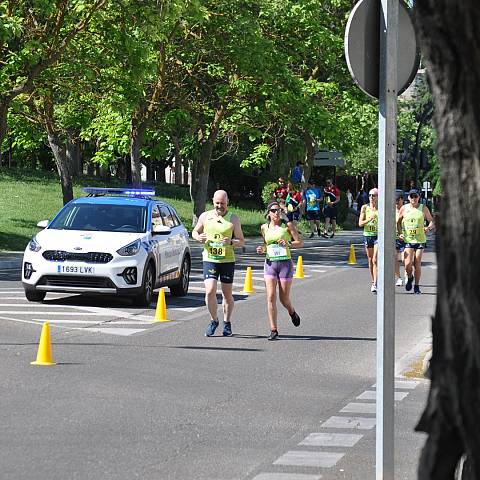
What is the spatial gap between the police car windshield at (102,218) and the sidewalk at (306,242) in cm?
892

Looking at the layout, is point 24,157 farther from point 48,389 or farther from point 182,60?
point 48,389

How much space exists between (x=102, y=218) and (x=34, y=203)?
99.0 ft

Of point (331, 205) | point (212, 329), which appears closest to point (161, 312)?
point (212, 329)

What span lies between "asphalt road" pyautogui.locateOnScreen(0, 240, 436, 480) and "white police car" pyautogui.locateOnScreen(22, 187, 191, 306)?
40cm

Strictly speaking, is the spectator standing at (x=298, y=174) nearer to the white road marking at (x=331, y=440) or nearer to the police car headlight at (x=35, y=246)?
the police car headlight at (x=35, y=246)

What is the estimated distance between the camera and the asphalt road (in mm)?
8297

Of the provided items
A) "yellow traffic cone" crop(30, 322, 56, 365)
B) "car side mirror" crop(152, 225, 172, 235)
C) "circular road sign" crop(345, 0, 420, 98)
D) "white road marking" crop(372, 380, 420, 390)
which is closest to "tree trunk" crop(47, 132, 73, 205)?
"car side mirror" crop(152, 225, 172, 235)

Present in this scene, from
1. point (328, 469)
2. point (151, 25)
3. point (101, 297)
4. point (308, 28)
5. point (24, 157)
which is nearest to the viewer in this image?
point (328, 469)

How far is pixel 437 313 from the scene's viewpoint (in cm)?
408

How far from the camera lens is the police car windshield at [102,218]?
66.6 feet

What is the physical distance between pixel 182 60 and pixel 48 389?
102 feet

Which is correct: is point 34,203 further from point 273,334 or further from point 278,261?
point 273,334

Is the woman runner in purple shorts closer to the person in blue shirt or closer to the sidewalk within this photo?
the sidewalk

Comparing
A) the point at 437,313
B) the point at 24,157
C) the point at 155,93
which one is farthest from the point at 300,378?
the point at 24,157
